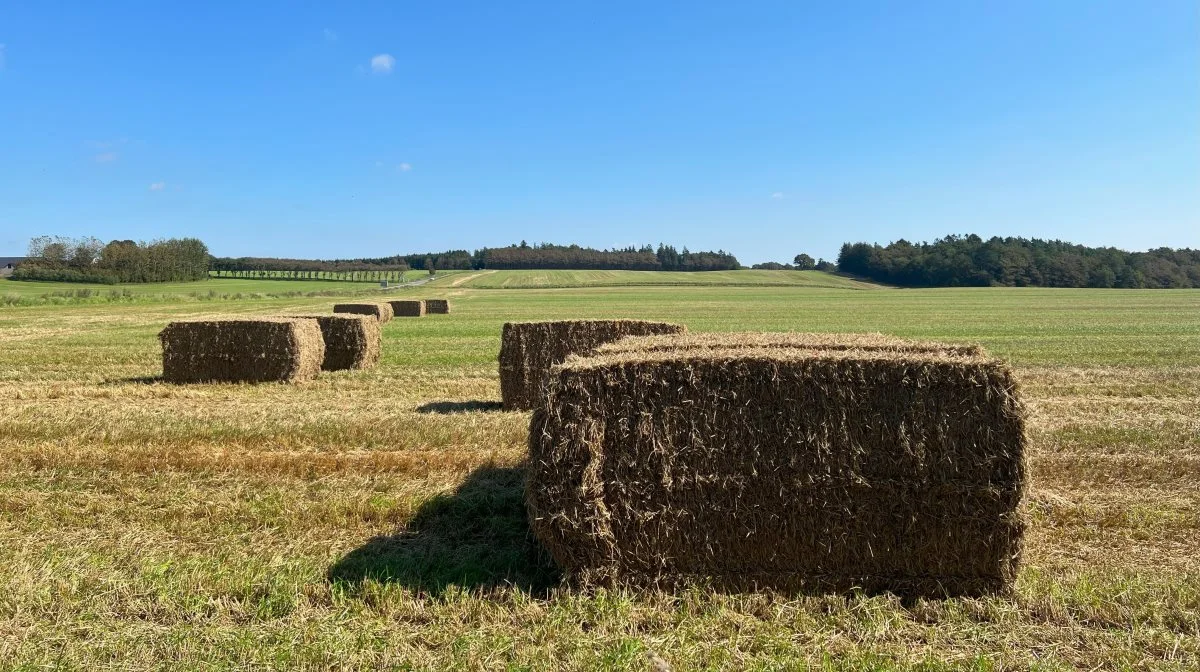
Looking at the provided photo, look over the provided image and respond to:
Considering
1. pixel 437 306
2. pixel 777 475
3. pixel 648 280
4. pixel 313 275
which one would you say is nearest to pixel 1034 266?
pixel 648 280

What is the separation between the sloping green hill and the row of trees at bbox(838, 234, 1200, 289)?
8514 millimetres

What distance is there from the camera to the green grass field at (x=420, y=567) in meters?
4.19

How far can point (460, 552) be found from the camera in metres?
5.69

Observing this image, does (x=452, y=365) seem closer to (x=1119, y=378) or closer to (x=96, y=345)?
(x=96, y=345)

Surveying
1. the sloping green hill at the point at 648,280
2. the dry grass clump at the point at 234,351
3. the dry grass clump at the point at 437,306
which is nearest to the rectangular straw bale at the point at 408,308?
the dry grass clump at the point at 437,306

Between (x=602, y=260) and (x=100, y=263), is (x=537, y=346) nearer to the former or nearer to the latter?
(x=100, y=263)

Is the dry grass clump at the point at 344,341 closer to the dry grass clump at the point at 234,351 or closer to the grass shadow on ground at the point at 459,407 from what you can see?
the dry grass clump at the point at 234,351

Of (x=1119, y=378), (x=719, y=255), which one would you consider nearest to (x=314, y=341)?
(x=1119, y=378)

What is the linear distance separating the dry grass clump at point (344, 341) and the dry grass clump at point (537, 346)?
651cm

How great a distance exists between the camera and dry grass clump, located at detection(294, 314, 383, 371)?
17.7 metres

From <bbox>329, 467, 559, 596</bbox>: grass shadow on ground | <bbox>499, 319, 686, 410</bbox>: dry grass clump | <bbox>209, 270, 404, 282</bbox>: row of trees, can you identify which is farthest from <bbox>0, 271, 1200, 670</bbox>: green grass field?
<bbox>209, 270, 404, 282</bbox>: row of trees

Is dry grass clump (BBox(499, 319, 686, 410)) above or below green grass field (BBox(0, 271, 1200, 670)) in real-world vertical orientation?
above

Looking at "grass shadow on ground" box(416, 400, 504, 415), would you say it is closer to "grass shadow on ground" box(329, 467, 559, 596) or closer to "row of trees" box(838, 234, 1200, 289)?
"grass shadow on ground" box(329, 467, 559, 596)

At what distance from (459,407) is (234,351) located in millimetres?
5979
